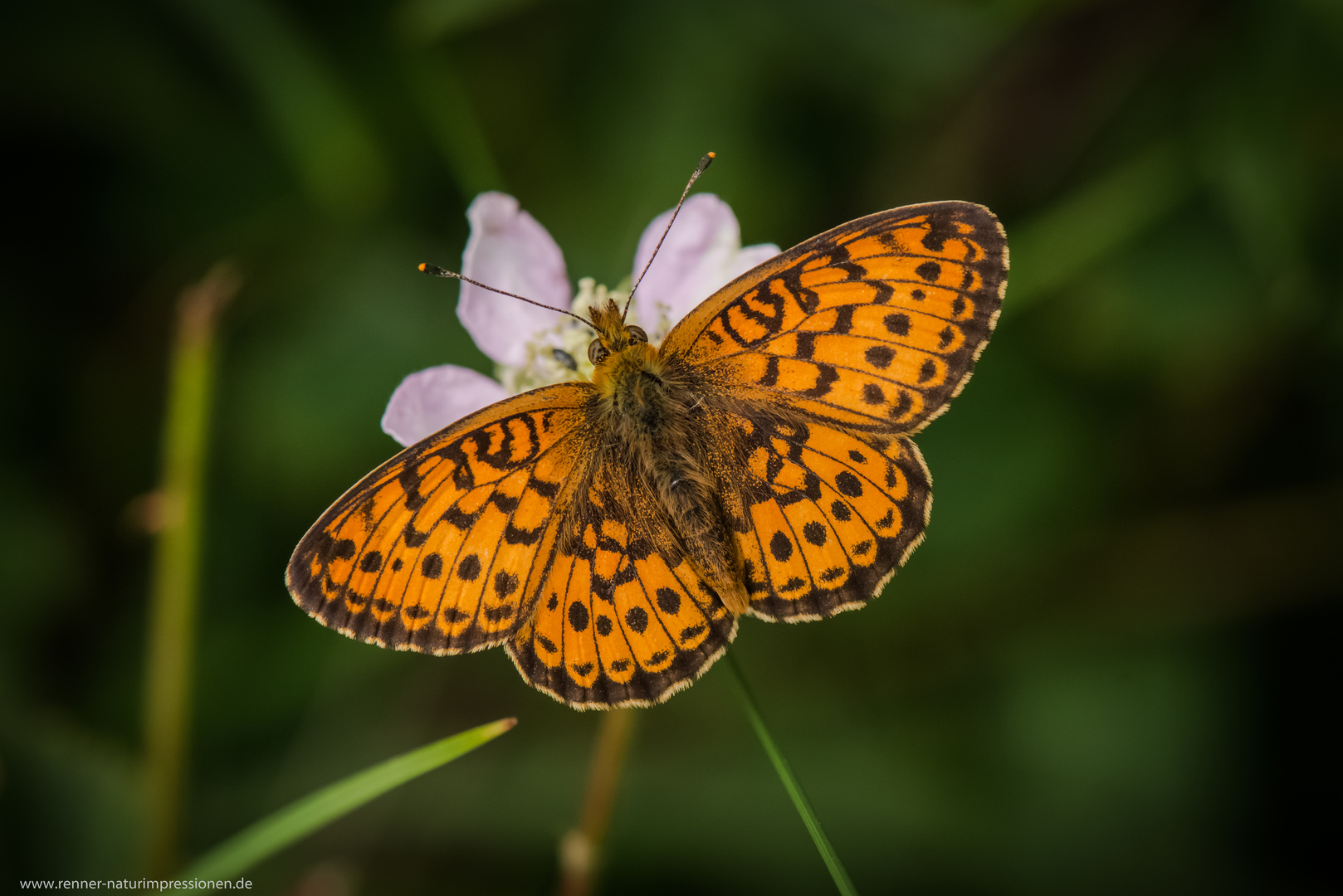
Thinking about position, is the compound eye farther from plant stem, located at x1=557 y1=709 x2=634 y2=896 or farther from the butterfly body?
plant stem, located at x1=557 y1=709 x2=634 y2=896

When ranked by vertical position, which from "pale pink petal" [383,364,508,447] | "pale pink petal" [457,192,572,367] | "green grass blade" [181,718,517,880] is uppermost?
"pale pink petal" [457,192,572,367]

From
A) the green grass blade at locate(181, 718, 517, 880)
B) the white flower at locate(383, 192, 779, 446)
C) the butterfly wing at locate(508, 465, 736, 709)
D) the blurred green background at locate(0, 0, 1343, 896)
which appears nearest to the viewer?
the green grass blade at locate(181, 718, 517, 880)

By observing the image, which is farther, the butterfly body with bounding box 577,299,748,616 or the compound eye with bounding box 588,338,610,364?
the compound eye with bounding box 588,338,610,364

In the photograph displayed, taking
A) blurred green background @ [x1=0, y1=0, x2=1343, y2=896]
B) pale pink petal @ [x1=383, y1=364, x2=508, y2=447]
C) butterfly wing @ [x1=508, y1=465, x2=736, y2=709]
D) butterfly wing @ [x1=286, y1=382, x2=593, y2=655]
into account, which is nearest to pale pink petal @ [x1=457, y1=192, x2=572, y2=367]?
pale pink petal @ [x1=383, y1=364, x2=508, y2=447]

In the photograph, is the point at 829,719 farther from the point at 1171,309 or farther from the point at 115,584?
the point at 115,584

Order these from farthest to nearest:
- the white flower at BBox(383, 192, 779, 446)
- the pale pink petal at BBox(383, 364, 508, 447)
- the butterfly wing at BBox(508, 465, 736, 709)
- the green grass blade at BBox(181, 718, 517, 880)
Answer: the white flower at BBox(383, 192, 779, 446)
the pale pink petal at BBox(383, 364, 508, 447)
the butterfly wing at BBox(508, 465, 736, 709)
the green grass blade at BBox(181, 718, 517, 880)

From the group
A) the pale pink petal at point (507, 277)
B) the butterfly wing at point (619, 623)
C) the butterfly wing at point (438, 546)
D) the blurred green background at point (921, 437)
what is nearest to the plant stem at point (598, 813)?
the butterfly wing at point (619, 623)

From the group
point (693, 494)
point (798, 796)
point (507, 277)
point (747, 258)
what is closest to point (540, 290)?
point (507, 277)

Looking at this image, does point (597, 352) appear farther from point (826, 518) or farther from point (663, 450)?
point (826, 518)
